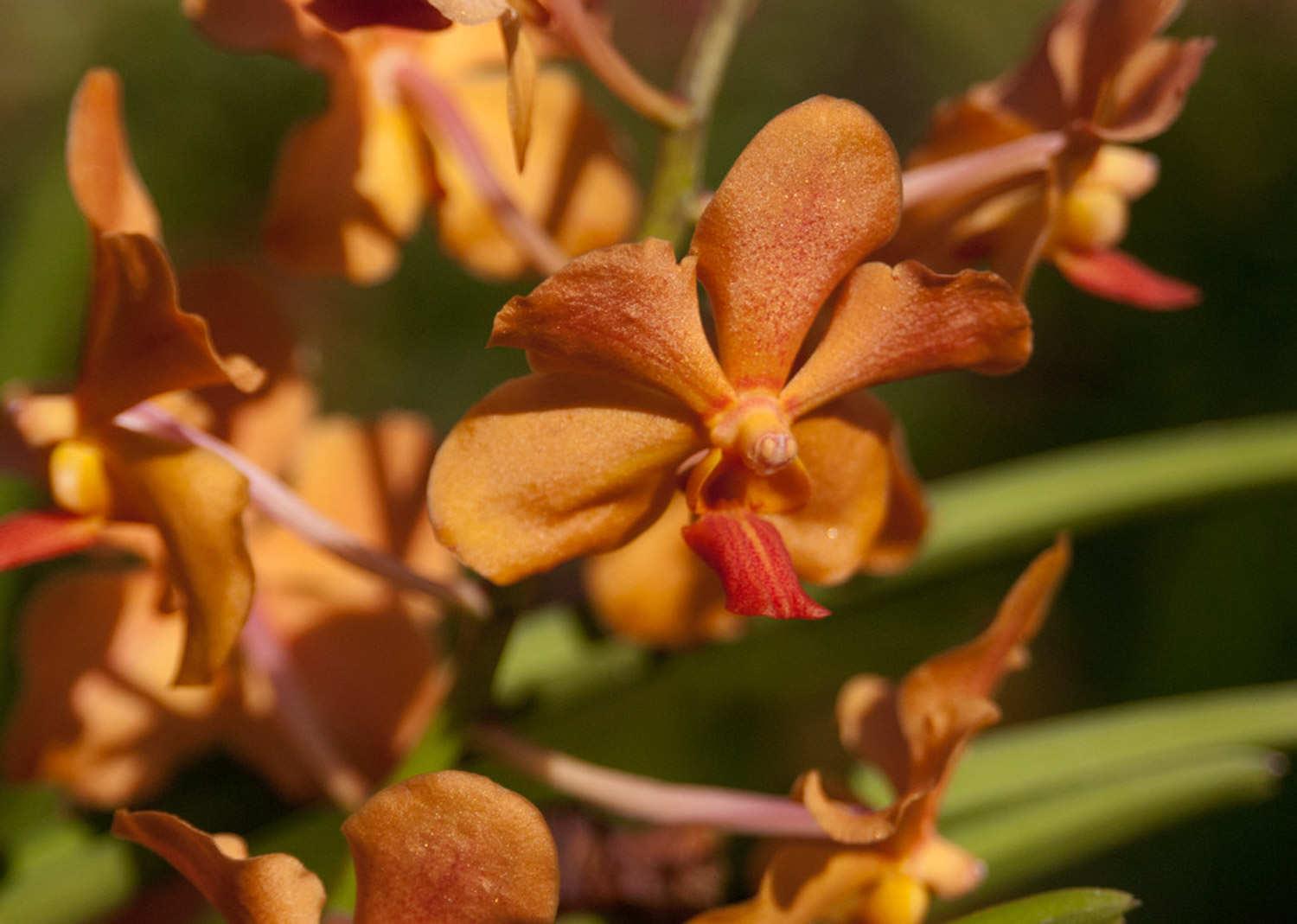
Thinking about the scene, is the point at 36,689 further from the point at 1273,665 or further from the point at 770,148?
the point at 1273,665

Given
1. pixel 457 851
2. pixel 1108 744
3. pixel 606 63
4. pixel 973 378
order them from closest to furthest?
1. pixel 457 851
2. pixel 606 63
3. pixel 1108 744
4. pixel 973 378

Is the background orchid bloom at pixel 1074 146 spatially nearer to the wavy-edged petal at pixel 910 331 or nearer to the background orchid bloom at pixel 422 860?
the wavy-edged petal at pixel 910 331

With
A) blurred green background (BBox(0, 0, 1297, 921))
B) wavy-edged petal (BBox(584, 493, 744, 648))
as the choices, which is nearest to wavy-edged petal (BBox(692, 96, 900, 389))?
wavy-edged petal (BBox(584, 493, 744, 648))

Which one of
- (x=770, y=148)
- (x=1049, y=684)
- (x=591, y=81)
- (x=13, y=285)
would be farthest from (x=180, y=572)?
(x=591, y=81)

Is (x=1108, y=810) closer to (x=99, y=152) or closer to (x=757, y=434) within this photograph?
(x=757, y=434)

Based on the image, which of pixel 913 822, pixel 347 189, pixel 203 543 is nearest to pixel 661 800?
pixel 913 822

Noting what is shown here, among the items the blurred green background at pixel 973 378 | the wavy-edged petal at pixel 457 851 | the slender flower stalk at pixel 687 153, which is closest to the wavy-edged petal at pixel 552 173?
the slender flower stalk at pixel 687 153
